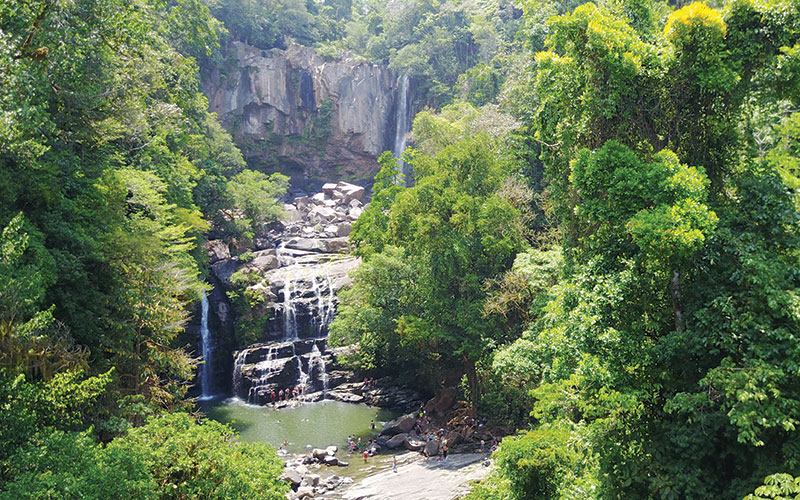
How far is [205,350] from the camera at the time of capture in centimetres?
2703

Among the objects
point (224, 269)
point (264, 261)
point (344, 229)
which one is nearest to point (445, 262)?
point (224, 269)

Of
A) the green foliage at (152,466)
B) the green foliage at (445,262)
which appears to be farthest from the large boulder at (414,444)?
the green foliage at (152,466)

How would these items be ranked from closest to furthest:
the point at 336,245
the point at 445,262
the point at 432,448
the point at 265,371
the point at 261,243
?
the point at 432,448
the point at 445,262
the point at 265,371
the point at 261,243
the point at 336,245

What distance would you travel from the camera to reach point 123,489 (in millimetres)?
7059

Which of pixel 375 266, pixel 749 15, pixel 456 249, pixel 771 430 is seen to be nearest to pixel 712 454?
pixel 771 430

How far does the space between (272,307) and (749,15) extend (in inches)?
992

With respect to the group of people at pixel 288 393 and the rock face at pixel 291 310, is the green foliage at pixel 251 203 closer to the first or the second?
the rock face at pixel 291 310

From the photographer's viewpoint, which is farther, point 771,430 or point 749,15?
point 749,15

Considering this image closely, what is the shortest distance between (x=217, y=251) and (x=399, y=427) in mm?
16828

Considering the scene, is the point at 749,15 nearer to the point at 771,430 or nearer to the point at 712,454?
the point at 771,430

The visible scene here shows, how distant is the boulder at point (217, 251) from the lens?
30266mm

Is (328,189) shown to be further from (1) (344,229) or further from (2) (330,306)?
(2) (330,306)

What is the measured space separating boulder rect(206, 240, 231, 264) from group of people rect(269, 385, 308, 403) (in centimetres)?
954

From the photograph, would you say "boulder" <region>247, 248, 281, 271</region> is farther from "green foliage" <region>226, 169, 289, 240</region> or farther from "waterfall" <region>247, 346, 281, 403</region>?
"waterfall" <region>247, 346, 281, 403</region>
